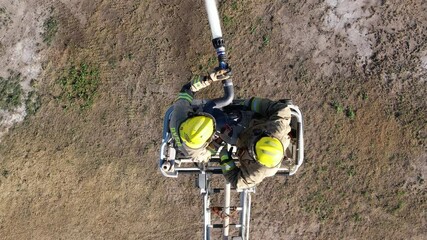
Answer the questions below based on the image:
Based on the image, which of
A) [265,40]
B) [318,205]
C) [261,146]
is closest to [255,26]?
[265,40]

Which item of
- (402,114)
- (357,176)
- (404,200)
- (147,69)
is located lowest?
(404,200)

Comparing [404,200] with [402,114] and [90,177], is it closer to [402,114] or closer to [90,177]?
A: [402,114]

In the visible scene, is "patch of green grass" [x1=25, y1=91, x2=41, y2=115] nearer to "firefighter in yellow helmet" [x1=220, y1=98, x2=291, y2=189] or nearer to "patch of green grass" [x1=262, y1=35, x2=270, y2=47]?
"firefighter in yellow helmet" [x1=220, y1=98, x2=291, y2=189]

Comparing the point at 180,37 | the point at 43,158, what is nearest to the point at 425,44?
the point at 180,37

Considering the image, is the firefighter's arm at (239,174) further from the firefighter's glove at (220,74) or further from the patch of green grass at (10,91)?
the patch of green grass at (10,91)

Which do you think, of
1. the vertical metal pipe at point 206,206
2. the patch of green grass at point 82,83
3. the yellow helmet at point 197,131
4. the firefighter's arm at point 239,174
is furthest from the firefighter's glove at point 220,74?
the patch of green grass at point 82,83

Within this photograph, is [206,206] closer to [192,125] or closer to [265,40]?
[192,125]
